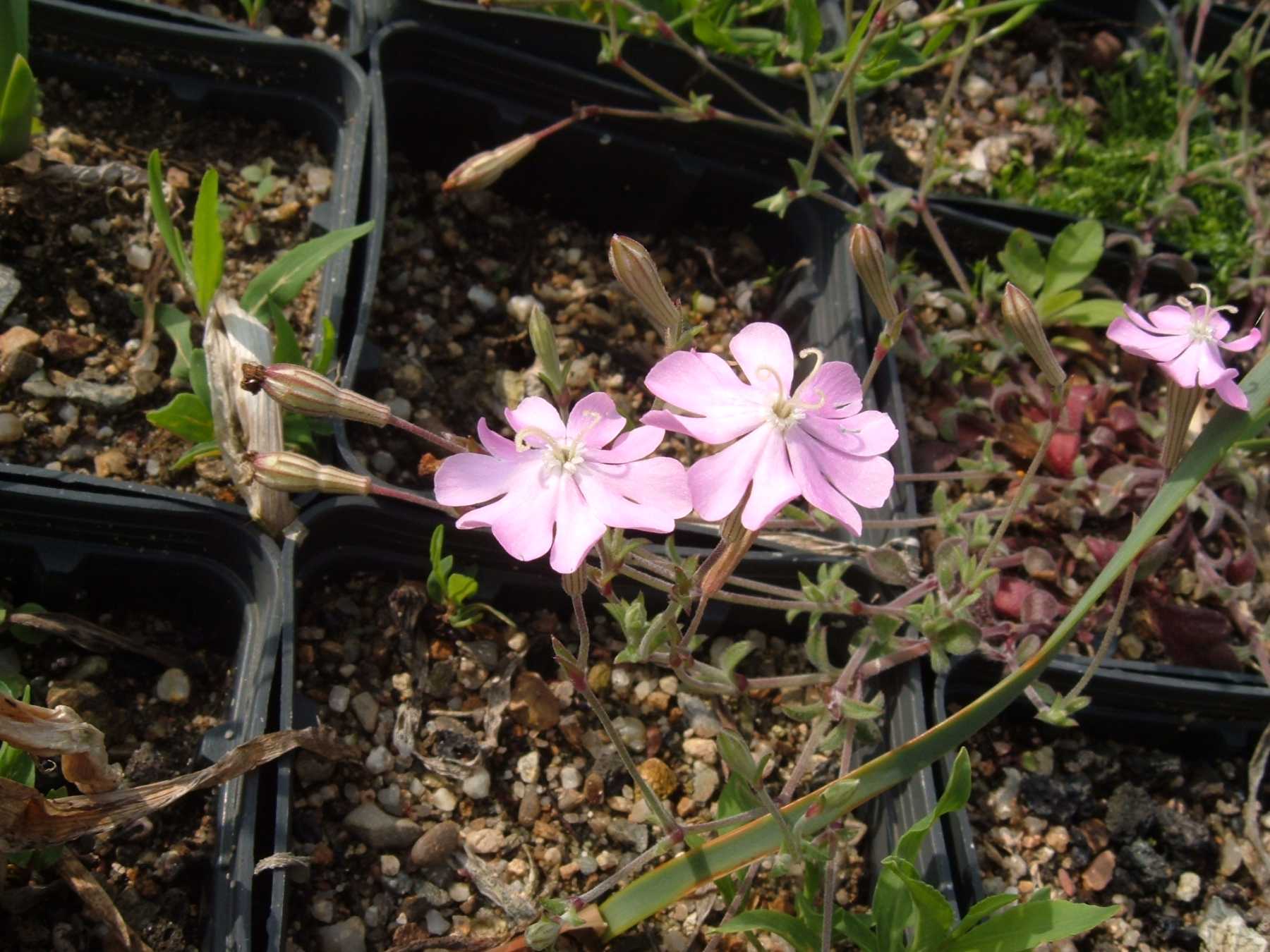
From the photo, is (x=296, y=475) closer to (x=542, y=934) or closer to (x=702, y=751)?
(x=542, y=934)

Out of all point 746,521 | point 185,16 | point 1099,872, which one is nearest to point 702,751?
point 1099,872

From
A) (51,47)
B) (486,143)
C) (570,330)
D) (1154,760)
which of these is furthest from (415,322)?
(1154,760)

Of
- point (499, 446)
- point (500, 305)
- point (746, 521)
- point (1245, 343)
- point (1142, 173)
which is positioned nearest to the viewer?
point (746, 521)

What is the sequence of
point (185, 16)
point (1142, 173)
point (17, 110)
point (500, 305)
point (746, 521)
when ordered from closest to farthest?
point (746, 521), point (17, 110), point (185, 16), point (500, 305), point (1142, 173)

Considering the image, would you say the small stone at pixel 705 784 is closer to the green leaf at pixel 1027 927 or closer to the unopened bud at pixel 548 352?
the green leaf at pixel 1027 927

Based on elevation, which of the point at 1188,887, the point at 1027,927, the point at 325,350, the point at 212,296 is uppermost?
the point at 212,296
